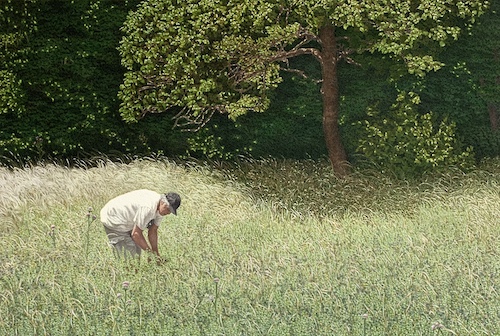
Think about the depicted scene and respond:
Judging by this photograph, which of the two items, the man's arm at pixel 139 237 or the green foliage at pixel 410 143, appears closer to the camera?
the man's arm at pixel 139 237

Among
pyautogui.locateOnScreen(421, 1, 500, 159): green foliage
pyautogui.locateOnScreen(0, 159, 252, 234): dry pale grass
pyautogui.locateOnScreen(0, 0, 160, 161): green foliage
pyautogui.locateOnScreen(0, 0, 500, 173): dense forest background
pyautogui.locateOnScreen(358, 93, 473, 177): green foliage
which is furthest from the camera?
pyautogui.locateOnScreen(0, 0, 160, 161): green foliage

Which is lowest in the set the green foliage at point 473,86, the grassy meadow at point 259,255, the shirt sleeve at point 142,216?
the grassy meadow at point 259,255

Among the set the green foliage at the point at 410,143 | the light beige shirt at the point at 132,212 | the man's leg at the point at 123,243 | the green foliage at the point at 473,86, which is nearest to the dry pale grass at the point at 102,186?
the green foliage at the point at 410,143

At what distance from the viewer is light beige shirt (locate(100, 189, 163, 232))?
7273 millimetres

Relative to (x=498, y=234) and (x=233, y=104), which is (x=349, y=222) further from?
(x=233, y=104)

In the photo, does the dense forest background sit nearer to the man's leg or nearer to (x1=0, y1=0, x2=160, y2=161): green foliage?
(x1=0, y1=0, x2=160, y2=161): green foliage

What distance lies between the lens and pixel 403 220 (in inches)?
392

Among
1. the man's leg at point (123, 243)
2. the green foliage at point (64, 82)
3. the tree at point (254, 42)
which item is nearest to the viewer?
the man's leg at point (123, 243)

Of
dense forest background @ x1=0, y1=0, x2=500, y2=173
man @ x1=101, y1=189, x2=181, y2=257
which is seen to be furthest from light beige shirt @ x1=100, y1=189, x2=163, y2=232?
dense forest background @ x1=0, y1=0, x2=500, y2=173

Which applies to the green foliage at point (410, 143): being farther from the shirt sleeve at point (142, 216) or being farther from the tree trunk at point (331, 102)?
the shirt sleeve at point (142, 216)

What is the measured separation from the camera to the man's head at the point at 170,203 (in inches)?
283

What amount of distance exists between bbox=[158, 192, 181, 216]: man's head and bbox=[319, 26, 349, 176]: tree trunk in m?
5.52

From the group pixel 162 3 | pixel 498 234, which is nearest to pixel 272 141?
pixel 162 3

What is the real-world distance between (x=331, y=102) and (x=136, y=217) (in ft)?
18.8
